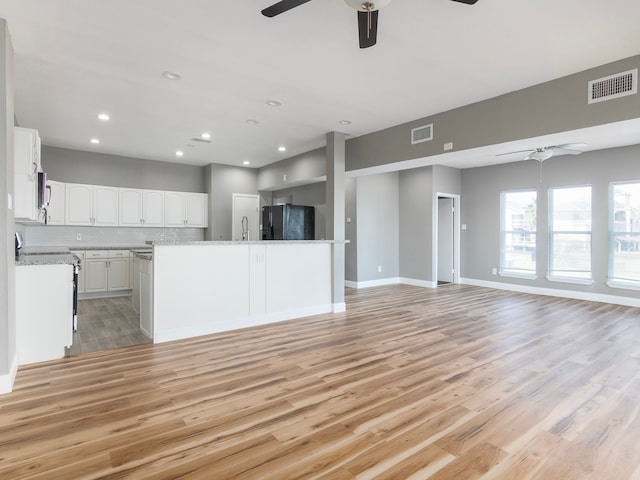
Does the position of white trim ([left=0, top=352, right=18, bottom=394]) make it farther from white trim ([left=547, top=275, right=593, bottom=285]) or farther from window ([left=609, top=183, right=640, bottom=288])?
window ([left=609, top=183, right=640, bottom=288])

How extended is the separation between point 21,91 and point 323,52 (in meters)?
3.41

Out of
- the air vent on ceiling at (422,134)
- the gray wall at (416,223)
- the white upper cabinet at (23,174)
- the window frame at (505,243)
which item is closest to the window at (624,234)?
the window frame at (505,243)

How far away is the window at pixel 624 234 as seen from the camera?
5.97m

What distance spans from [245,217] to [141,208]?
2.20m

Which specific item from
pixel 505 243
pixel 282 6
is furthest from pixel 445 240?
pixel 282 6

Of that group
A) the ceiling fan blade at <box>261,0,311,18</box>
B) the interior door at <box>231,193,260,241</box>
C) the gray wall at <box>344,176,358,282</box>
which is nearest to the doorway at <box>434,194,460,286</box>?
the gray wall at <box>344,176,358,282</box>

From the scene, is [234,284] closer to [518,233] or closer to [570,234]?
[518,233]

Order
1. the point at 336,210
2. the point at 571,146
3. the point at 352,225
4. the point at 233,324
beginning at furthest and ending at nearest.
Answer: the point at 352,225, the point at 336,210, the point at 571,146, the point at 233,324

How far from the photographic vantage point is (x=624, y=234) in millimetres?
6086

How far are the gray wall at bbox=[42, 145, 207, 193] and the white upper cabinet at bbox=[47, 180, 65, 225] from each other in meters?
0.25

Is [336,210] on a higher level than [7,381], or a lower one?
higher

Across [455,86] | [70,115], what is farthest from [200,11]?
[70,115]

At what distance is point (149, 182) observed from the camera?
24.5 ft

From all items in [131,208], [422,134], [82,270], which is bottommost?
[82,270]
